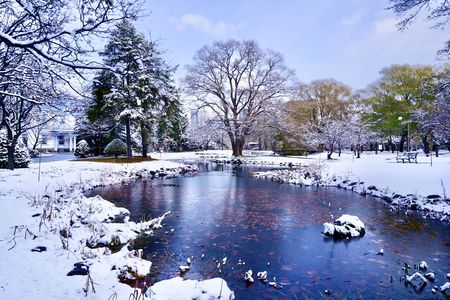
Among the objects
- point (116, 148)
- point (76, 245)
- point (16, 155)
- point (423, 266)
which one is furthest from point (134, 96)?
point (423, 266)

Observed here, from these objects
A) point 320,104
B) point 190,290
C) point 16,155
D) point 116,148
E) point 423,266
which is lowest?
point 423,266

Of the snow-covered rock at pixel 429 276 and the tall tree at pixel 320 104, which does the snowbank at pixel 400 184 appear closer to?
the snow-covered rock at pixel 429 276

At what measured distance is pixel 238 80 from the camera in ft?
125

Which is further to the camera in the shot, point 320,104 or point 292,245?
point 320,104

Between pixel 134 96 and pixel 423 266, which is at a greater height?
pixel 134 96

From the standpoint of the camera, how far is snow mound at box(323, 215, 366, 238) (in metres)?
7.61

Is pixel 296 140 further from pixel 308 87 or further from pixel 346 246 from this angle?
pixel 346 246

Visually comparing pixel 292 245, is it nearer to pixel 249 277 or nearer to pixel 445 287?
pixel 249 277

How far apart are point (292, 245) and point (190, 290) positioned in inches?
139

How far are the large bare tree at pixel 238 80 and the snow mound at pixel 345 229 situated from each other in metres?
28.6

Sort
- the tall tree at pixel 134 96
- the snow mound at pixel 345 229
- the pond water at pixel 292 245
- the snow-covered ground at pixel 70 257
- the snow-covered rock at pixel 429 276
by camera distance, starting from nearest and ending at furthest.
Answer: the snow-covered ground at pixel 70 257 < the pond water at pixel 292 245 < the snow-covered rock at pixel 429 276 < the snow mound at pixel 345 229 < the tall tree at pixel 134 96

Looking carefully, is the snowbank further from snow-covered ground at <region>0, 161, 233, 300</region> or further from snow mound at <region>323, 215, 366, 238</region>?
snow-covered ground at <region>0, 161, 233, 300</region>

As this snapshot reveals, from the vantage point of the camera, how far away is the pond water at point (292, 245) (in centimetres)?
504

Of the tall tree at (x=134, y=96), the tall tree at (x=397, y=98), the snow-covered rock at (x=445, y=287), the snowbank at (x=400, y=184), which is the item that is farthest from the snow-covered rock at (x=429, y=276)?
the tall tree at (x=397, y=98)
